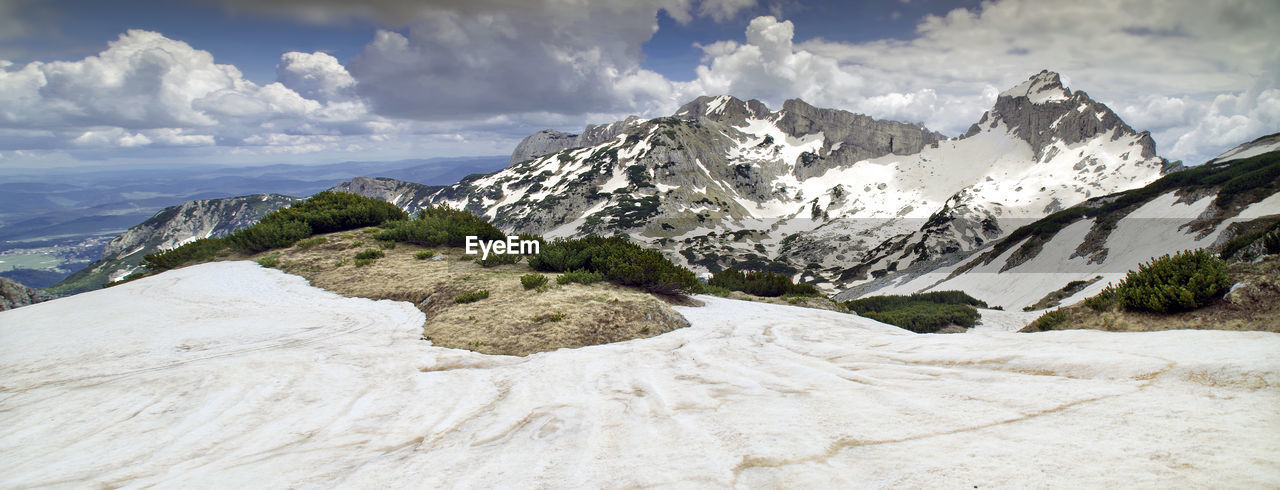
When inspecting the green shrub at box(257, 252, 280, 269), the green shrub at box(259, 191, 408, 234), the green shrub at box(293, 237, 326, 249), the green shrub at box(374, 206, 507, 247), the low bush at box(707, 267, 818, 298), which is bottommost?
the low bush at box(707, 267, 818, 298)

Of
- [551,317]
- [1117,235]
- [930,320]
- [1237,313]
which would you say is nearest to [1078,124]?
[1117,235]

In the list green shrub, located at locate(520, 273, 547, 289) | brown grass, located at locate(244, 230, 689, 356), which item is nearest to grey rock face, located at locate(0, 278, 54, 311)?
brown grass, located at locate(244, 230, 689, 356)

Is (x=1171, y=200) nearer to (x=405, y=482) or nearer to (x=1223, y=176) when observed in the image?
(x=1223, y=176)

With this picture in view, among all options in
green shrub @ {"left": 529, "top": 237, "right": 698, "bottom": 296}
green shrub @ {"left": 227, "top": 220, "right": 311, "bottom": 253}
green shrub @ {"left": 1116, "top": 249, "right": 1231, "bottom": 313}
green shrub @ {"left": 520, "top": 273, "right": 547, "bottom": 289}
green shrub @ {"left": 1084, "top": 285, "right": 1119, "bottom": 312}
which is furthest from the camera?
green shrub @ {"left": 227, "top": 220, "right": 311, "bottom": 253}

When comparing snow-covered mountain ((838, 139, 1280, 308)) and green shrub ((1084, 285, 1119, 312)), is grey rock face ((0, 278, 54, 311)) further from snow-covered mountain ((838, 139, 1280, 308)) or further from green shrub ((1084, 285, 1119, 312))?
snow-covered mountain ((838, 139, 1280, 308))

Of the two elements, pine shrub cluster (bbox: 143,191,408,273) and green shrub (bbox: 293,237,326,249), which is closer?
pine shrub cluster (bbox: 143,191,408,273)

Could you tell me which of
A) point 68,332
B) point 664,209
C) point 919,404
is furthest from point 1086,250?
point 664,209

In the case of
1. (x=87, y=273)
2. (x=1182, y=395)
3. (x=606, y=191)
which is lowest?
(x=87, y=273)
